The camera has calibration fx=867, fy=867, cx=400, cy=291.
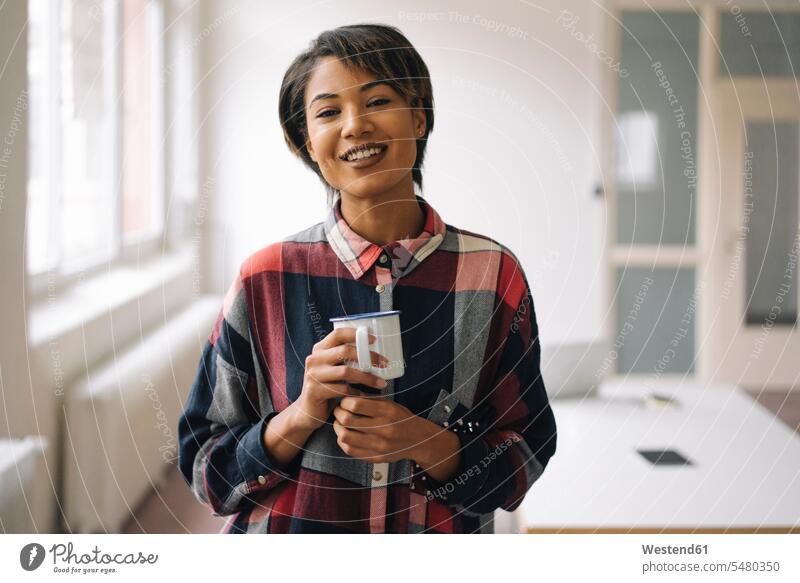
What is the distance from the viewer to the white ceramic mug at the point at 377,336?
2.65ft

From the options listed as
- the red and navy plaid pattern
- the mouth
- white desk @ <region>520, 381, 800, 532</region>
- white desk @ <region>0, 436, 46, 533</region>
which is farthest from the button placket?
white desk @ <region>0, 436, 46, 533</region>

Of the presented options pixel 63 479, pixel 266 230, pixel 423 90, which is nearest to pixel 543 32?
pixel 423 90

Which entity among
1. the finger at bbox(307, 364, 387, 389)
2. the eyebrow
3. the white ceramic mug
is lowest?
the finger at bbox(307, 364, 387, 389)

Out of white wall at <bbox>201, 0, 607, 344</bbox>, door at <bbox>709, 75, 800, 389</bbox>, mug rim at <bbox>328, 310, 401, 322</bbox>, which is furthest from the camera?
door at <bbox>709, 75, 800, 389</bbox>

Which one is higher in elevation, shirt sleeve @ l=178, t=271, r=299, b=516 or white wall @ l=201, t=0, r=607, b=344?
white wall @ l=201, t=0, r=607, b=344

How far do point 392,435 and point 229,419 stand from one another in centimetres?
16

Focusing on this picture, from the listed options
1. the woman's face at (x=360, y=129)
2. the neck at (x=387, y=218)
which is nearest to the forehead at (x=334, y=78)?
the woman's face at (x=360, y=129)

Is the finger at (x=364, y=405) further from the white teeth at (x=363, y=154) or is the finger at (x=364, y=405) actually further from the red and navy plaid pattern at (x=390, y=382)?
the white teeth at (x=363, y=154)

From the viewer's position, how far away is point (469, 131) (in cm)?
100

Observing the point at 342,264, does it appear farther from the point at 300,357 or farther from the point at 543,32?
the point at 543,32

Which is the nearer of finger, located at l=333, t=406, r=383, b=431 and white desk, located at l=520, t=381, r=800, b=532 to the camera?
finger, located at l=333, t=406, r=383, b=431

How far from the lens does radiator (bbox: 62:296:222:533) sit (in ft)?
3.26
